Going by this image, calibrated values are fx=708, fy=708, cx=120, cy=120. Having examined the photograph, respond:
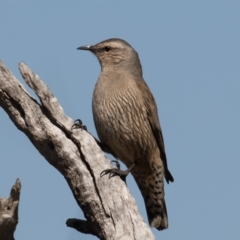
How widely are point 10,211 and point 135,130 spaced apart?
256 cm

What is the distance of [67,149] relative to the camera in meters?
7.46

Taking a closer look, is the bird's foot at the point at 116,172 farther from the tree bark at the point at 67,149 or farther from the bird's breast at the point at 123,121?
the bird's breast at the point at 123,121

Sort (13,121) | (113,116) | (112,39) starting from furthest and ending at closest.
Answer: (112,39) → (113,116) → (13,121)

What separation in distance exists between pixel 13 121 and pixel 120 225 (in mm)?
1627

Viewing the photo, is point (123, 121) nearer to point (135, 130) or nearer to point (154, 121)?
point (135, 130)

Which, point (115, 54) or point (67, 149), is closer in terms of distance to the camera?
point (67, 149)

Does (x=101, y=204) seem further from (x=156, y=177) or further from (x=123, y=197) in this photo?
(x=156, y=177)

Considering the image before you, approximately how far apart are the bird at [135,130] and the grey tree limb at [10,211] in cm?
217

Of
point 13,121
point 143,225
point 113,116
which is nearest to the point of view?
point 143,225

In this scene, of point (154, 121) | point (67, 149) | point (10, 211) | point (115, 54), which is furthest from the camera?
point (115, 54)

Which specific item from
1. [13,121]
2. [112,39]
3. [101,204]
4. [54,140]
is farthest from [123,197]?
[112,39]

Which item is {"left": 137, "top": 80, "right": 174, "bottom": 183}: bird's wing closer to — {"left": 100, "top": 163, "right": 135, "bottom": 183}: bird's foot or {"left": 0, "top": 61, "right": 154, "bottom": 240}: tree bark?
{"left": 100, "top": 163, "right": 135, "bottom": 183}: bird's foot

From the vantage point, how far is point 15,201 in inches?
257

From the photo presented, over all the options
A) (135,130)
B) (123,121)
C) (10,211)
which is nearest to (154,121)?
(135,130)
